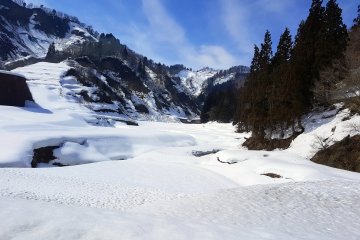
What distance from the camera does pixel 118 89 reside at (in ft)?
411

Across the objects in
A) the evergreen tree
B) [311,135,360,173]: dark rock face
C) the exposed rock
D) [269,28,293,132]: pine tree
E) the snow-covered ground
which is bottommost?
the exposed rock

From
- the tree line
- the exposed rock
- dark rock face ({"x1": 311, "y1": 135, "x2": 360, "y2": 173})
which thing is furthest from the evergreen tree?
the exposed rock

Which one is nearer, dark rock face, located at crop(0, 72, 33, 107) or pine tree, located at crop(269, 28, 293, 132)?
pine tree, located at crop(269, 28, 293, 132)

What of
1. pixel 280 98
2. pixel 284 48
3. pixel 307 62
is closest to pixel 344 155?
pixel 280 98

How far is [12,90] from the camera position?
2222 inches

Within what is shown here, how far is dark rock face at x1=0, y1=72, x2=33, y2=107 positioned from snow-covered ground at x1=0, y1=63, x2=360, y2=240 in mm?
10490

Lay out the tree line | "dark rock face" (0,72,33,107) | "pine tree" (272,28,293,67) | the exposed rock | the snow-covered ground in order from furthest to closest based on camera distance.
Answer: "dark rock face" (0,72,33,107), "pine tree" (272,28,293,67), the tree line, the exposed rock, the snow-covered ground

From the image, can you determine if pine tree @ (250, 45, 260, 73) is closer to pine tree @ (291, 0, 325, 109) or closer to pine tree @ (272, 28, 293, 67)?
pine tree @ (272, 28, 293, 67)

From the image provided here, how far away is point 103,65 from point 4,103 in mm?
99077

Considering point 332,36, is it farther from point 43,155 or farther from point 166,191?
point 43,155

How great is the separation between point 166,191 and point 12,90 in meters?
45.4

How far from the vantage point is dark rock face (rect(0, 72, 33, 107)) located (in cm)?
5508

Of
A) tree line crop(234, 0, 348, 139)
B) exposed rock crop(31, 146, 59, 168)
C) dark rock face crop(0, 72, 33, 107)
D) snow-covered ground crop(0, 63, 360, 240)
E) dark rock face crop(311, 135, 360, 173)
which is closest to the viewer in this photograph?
snow-covered ground crop(0, 63, 360, 240)

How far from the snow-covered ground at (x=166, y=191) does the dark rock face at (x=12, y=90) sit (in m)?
10.5
